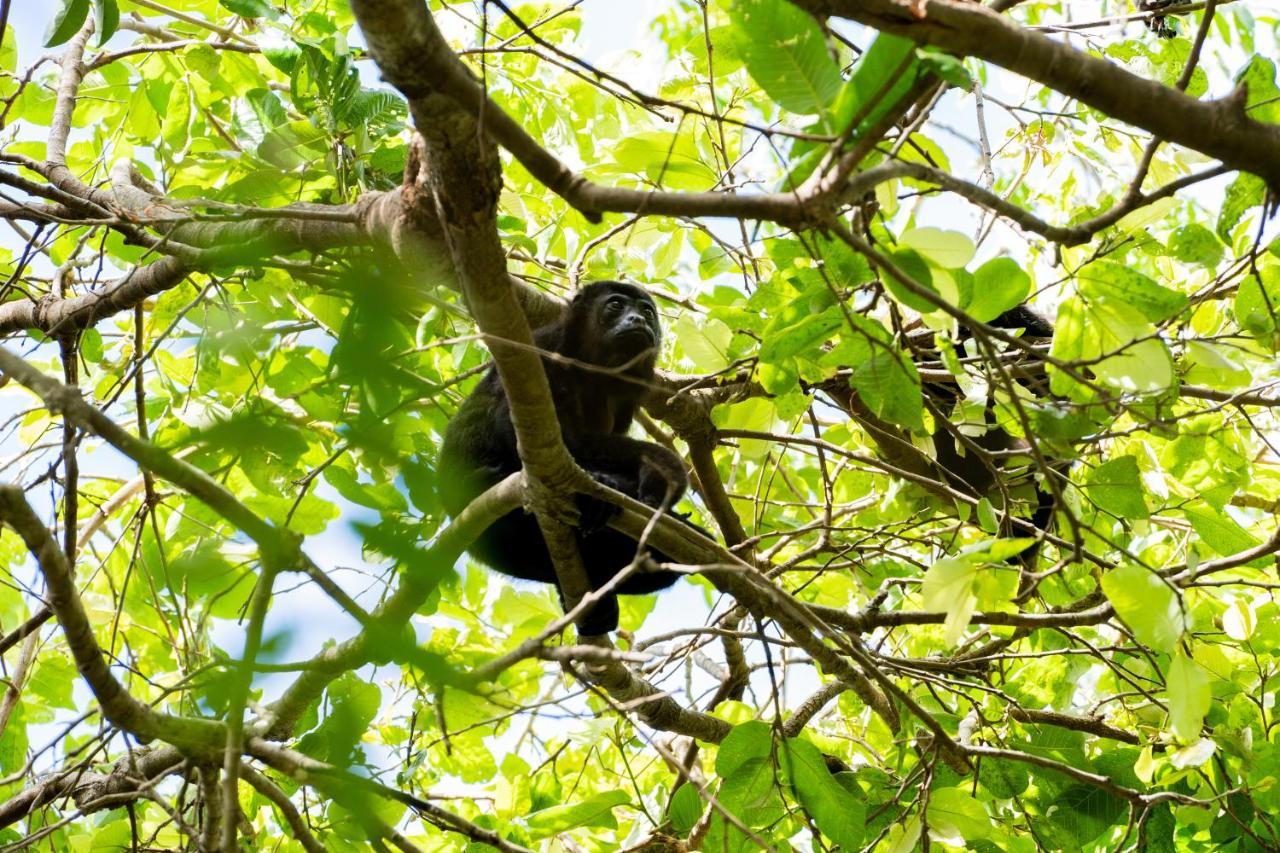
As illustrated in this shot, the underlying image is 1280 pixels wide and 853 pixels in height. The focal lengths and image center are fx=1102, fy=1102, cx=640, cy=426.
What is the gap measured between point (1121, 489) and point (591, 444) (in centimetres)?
202

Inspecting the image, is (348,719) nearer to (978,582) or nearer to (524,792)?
(978,582)

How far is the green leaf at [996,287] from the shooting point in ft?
8.61

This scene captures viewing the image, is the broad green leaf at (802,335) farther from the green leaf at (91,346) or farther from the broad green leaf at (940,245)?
the green leaf at (91,346)

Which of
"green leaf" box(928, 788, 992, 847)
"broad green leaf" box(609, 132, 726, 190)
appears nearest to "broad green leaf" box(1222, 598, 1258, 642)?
"green leaf" box(928, 788, 992, 847)

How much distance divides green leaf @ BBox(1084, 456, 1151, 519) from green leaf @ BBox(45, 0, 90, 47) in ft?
10.7

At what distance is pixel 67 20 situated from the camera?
321cm

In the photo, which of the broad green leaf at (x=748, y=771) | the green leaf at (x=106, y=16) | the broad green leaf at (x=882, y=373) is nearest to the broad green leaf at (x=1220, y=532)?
the broad green leaf at (x=882, y=373)

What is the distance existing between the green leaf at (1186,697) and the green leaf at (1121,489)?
0.84 meters

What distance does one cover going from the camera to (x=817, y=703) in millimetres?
4434

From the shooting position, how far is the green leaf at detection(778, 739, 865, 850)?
322 centimetres

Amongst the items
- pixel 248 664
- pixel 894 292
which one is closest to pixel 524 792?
pixel 894 292

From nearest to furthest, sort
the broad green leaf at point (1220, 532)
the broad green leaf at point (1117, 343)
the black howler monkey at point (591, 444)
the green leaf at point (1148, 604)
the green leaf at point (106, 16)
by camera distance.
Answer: the green leaf at point (1148, 604)
the broad green leaf at point (1117, 343)
the green leaf at point (106, 16)
the broad green leaf at point (1220, 532)
the black howler monkey at point (591, 444)

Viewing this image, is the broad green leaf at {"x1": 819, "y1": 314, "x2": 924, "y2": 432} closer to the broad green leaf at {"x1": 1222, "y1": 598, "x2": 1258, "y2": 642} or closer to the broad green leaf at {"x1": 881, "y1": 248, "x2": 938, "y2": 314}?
the broad green leaf at {"x1": 881, "y1": 248, "x2": 938, "y2": 314}

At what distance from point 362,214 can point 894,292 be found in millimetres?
1553
